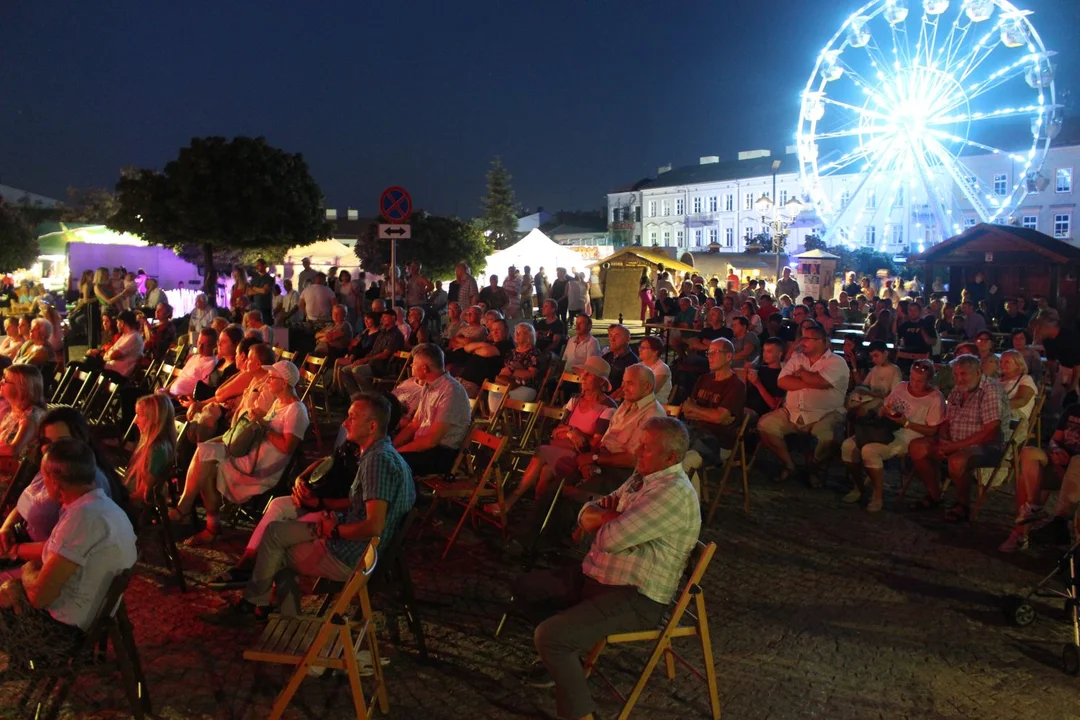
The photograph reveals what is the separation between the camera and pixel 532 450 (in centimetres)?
695

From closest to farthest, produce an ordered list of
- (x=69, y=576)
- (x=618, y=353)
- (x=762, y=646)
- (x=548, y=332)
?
(x=69, y=576) < (x=762, y=646) < (x=618, y=353) < (x=548, y=332)

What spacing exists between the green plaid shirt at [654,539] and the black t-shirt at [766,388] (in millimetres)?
4811

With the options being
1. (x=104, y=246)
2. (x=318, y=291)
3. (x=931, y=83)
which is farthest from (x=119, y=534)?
(x=931, y=83)

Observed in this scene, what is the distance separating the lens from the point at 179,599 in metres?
4.93

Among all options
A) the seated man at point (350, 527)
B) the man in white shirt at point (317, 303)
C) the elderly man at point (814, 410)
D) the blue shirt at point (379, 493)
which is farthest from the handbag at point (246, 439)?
the man in white shirt at point (317, 303)

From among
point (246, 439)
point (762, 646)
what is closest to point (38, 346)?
point (246, 439)

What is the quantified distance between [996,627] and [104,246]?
74.9 feet

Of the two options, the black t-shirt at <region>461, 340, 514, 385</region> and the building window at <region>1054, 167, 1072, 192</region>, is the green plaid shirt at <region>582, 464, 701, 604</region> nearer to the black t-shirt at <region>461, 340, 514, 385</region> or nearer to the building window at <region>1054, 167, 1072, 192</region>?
the black t-shirt at <region>461, 340, 514, 385</region>

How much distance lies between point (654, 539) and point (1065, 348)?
8512 millimetres

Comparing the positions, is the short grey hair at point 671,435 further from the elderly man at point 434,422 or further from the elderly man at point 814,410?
the elderly man at point 814,410

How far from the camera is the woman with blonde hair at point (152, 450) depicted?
503 cm

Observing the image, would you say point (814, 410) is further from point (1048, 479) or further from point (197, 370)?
point (197, 370)

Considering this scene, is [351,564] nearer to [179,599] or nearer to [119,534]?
[119,534]

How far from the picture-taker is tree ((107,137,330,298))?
56.5 feet
